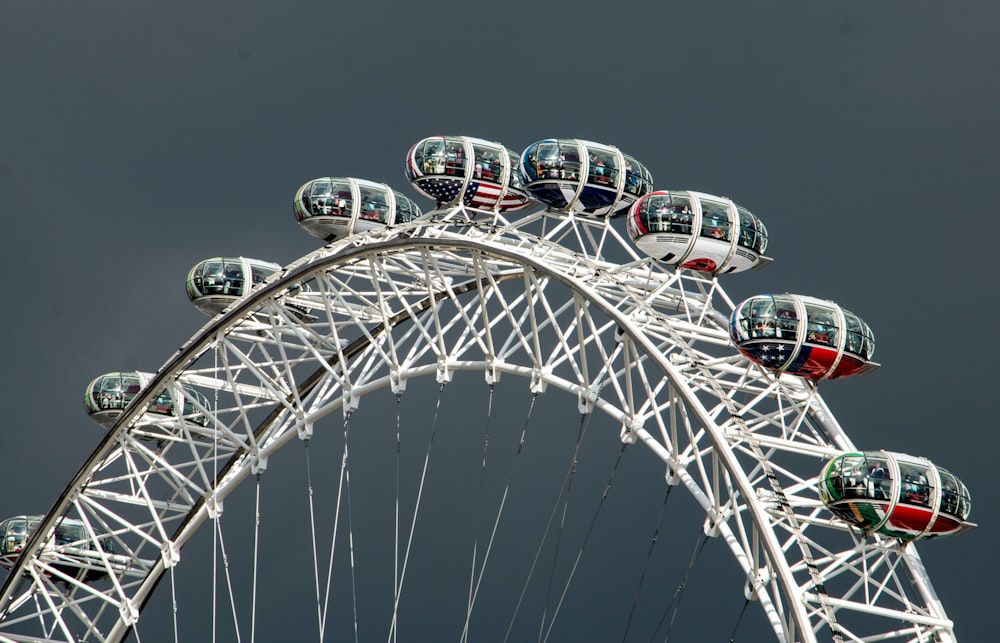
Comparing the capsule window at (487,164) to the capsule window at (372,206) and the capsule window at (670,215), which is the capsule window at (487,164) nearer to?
the capsule window at (372,206)

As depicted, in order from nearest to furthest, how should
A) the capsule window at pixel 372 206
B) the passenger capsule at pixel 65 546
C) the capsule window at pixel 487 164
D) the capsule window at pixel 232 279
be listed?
the capsule window at pixel 487 164, the capsule window at pixel 372 206, the capsule window at pixel 232 279, the passenger capsule at pixel 65 546

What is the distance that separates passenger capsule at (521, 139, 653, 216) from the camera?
3334cm

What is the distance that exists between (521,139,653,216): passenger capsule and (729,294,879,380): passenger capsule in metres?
5.49

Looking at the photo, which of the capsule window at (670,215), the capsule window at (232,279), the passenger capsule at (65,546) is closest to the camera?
the capsule window at (670,215)

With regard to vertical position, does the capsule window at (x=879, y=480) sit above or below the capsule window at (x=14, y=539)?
above

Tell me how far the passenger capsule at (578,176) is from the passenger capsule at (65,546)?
14695 mm

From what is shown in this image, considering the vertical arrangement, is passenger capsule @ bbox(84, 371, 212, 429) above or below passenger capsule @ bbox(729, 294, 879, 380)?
below

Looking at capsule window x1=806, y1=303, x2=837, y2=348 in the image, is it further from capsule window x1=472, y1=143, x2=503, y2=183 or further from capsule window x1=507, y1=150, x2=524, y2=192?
capsule window x1=507, y1=150, x2=524, y2=192

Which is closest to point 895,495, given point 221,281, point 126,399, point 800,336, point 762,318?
point 800,336

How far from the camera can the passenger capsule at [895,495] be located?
26.2 meters

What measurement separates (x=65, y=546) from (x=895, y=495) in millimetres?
22169

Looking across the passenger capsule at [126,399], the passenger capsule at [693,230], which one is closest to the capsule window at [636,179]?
the passenger capsule at [693,230]

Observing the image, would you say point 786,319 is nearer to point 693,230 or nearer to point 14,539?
point 693,230

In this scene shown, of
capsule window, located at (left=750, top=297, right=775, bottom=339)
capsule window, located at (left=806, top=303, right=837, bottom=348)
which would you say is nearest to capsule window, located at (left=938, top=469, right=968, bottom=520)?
capsule window, located at (left=806, top=303, right=837, bottom=348)
